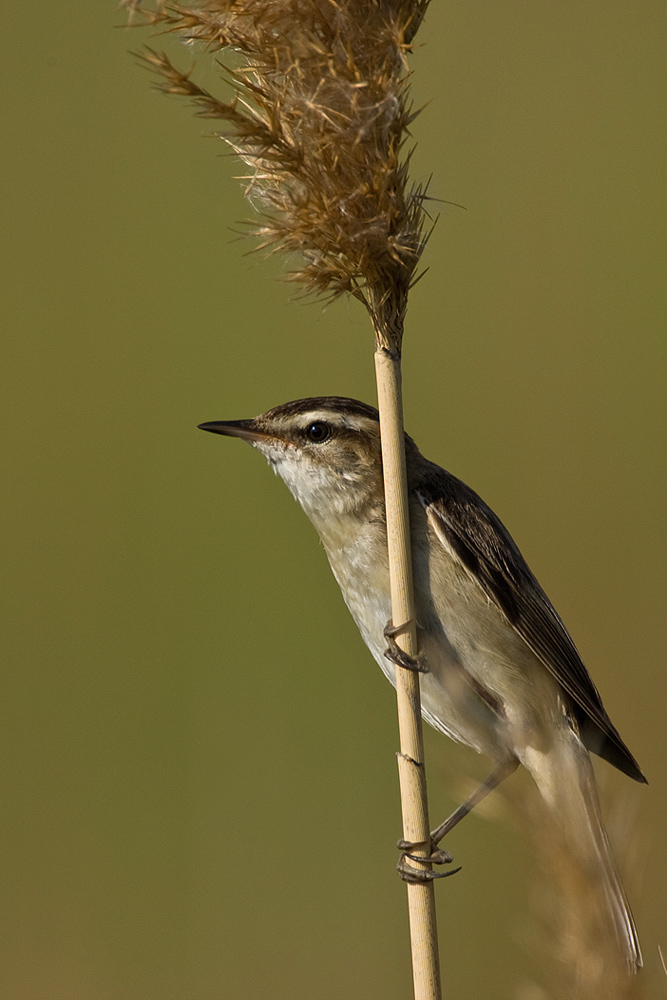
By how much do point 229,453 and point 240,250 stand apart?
1.08 metres

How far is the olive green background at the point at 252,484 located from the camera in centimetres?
365

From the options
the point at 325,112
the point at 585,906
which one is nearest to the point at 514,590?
the point at 585,906

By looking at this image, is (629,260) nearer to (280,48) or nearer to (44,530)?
(44,530)

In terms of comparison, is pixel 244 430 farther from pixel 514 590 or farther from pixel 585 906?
pixel 585 906

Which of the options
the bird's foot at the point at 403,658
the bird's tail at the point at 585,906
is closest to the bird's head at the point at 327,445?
the bird's foot at the point at 403,658

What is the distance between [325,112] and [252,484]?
296cm

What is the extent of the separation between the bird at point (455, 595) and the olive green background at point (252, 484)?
872mm

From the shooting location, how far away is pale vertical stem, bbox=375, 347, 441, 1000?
1.59 m

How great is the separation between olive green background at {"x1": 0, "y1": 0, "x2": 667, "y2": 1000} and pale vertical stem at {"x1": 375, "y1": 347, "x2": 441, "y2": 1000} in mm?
1651

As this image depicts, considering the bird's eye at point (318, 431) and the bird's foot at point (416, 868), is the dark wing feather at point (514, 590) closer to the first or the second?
the bird's eye at point (318, 431)

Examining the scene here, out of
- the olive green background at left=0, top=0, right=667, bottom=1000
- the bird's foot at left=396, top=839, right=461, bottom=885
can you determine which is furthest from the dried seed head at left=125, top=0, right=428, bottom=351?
the olive green background at left=0, top=0, right=667, bottom=1000

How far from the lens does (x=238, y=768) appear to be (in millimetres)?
3807

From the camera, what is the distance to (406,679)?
1.74 metres

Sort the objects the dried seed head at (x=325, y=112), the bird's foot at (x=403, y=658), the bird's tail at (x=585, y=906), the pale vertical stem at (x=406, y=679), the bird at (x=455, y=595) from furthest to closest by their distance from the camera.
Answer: the bird at (x=455, y=595) < the bird's foot at (x=403, y=658) < the pale vertical stem at (x=406, y=679) < the dried seed head at (x=325, y=112) < the bird's tail at (x=585, y=906)
